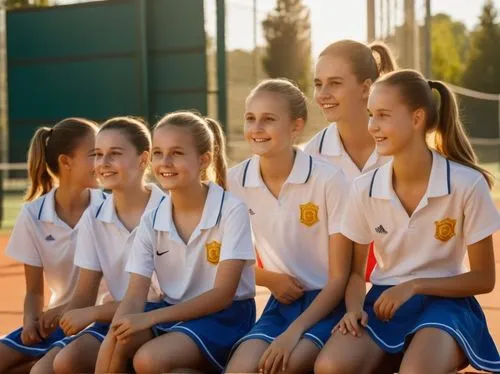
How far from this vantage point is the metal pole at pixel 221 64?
40.7ft

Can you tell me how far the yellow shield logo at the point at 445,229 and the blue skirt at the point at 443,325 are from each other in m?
0.20

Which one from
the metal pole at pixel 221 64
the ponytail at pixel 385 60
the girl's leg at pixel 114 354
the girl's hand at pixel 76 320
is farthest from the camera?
the metal pole at pixel 221 64

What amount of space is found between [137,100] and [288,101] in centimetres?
997

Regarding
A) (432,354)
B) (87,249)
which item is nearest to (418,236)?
(432,354)

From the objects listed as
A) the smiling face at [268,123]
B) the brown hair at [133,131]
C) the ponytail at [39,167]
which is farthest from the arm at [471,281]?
the ponytail at [39,167]

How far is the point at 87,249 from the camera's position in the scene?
407 centimetres

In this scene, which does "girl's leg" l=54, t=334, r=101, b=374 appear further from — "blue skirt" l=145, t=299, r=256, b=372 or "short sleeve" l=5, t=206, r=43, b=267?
"short sleeve" l=5, t=206, r=43, b=267

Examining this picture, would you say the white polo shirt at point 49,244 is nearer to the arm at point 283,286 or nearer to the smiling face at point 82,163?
the smiling face at point 82,163

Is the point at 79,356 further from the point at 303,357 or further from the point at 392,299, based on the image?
the point at 392,299

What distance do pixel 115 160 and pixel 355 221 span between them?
3.30 feet

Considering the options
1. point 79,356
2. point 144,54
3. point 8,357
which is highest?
point 144,54

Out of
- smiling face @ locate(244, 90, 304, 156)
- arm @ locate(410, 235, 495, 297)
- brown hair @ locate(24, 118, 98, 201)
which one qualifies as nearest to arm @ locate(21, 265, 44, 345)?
brown hair @ locate(24, 118, 98, 201)

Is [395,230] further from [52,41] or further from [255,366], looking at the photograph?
[52,41]

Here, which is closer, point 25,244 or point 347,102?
point 347,102
